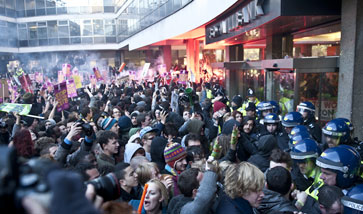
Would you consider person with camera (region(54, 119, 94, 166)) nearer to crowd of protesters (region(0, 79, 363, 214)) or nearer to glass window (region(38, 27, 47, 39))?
crowd of protesters (region(0, 79, 363, 214))

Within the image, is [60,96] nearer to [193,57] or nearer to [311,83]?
[311,83]

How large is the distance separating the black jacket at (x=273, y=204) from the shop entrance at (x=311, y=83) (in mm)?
5666

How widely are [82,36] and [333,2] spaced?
3844 cm

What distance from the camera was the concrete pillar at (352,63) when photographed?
273 inches

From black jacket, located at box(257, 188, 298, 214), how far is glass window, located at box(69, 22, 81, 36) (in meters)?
42.5

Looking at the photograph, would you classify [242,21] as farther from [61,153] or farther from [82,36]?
[82,36]

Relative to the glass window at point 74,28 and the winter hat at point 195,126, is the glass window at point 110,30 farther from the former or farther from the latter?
the winter hat at point 195,126

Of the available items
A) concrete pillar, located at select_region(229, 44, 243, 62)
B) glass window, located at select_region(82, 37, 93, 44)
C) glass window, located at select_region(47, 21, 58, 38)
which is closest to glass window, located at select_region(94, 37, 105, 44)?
glass window, located at select_region(82, 37, 93, 44)

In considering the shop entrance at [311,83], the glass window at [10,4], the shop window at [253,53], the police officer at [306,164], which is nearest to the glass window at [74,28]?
the glass window at [10,4]

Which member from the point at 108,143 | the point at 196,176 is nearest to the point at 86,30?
the point at 108,143

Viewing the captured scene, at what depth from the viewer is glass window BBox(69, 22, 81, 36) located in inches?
1641

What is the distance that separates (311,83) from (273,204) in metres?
6.93

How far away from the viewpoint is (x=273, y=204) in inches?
121

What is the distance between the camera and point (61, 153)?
A: 4219 mm
